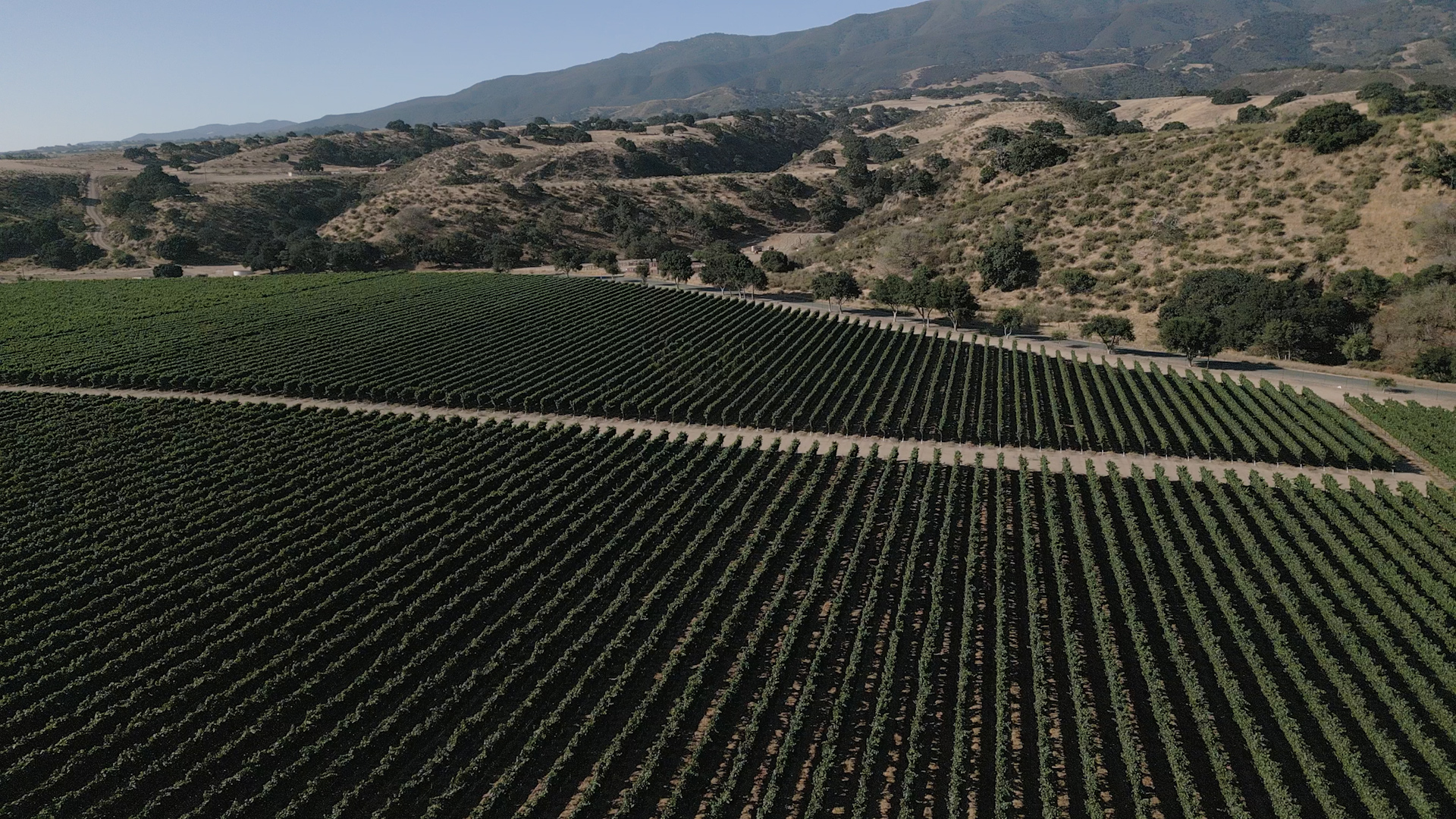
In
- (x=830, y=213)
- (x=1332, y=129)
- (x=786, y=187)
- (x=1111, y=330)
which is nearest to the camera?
(x=1111, y=330)

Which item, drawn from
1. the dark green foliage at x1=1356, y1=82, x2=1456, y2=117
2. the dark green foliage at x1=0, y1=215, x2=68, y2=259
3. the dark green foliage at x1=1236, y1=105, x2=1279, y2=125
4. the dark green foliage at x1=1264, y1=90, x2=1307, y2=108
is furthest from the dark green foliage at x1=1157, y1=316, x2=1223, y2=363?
the dark green foliage at x1=0, y1=215, x2=68, y2=259

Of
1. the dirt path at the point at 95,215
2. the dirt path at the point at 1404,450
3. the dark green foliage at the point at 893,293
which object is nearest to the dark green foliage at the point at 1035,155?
the dark green foliage at the point at 893,293

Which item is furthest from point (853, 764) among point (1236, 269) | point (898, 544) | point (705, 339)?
point (1236, 269)

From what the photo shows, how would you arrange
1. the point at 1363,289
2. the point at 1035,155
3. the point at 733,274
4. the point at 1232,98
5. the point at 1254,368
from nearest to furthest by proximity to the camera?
the point at 1254,368 < the point at 1363,289 < the point at 733,274 < the point at 1035,155 < the point at 1232,98

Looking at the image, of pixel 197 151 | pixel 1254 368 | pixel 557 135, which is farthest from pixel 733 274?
pixel 197 151

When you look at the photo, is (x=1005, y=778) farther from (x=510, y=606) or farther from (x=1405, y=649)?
(x=510, y=606)

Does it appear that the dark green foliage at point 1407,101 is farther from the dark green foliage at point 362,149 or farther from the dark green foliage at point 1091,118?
the dark green foliage at point 362,149

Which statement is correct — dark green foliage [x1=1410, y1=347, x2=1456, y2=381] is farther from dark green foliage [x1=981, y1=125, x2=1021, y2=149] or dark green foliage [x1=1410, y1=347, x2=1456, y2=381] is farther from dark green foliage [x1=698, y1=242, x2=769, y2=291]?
dark green foliage [x1=981, y1=125, x2=1021, y2=149]

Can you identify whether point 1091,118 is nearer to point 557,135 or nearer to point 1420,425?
point 1420,425
